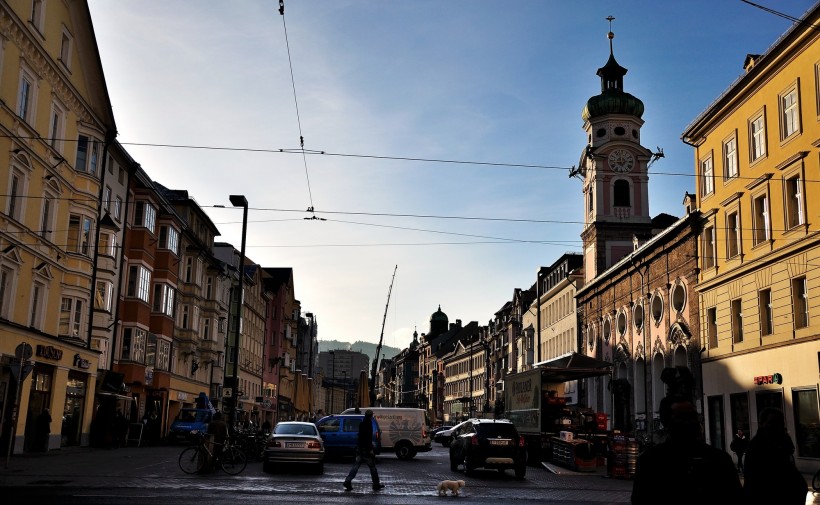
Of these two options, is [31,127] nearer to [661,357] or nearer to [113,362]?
[113,362]

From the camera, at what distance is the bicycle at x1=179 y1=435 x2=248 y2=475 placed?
895 inches

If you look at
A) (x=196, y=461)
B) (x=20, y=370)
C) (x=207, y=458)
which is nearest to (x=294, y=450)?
(x=207, y=458)

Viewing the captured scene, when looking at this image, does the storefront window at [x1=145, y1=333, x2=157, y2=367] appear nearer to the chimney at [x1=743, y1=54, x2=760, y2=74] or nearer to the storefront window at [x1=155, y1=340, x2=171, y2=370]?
the storefront window at [x1=155, y1=340, x2=171, y2=370]

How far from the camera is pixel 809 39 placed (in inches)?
1144

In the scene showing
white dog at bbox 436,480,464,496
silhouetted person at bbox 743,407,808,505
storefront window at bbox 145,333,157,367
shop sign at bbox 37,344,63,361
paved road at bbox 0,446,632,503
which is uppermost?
storefront window at bbox 145,333,157,367

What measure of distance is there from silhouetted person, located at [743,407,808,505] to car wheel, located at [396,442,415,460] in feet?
102

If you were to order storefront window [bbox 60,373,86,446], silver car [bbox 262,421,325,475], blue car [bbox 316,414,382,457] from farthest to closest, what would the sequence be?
storefront window [bbox 60,373,86,446], blue car [bbox 316,414,382,457], silver car [bbox 262,421,325,475]

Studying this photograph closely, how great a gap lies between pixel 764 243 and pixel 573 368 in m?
9.11

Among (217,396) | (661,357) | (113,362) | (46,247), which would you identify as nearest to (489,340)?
(217,396)

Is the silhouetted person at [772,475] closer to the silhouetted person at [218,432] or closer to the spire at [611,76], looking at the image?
the silhouetted person at [218,432]

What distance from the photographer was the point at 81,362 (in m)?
33.8

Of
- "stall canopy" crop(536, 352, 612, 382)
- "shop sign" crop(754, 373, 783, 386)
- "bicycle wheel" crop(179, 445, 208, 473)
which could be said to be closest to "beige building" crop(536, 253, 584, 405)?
"stall canopy" crop(536, 352, 612, 382)

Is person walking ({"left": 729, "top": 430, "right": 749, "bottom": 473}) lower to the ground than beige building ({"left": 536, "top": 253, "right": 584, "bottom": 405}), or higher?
lower

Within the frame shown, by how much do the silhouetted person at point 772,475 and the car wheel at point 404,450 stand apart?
31.0 meters
